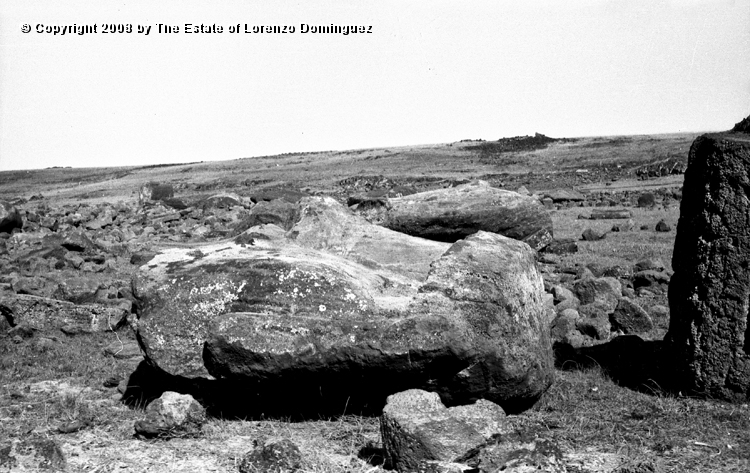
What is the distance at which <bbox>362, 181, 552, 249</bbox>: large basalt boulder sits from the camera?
1304 centimetres

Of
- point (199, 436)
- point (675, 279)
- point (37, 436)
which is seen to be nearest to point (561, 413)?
point (675, 279)

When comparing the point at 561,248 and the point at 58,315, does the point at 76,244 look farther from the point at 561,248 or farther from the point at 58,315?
the point at 561,248

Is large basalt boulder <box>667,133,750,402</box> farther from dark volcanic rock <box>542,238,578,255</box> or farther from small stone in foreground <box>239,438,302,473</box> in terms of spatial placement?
dark volcanic rock <box>542,238,578,255</box>

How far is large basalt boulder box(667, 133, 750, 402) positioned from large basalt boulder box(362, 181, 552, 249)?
575 cm

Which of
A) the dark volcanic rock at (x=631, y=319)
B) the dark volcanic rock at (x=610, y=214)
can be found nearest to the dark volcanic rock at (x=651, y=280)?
the dark volcanic rock at (x=631, y=319)

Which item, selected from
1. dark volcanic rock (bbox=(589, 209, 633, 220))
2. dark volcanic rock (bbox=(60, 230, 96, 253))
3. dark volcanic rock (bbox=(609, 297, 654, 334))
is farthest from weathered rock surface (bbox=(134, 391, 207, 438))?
dark volcanic rock (bbox=(589, 209, 633, 220))

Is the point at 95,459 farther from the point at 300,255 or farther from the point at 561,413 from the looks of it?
the point at 561,413

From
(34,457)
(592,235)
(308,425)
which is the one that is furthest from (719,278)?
(592,235)

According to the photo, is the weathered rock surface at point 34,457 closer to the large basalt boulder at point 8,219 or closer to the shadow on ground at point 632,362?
the shadow on ground at point 632,362

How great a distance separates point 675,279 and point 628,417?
5.15 feet

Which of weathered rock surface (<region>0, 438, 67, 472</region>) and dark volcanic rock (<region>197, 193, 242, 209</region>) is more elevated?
dark volcanic rock (<region>197, 193, 242, 209</region>)

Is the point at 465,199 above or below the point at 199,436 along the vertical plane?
above

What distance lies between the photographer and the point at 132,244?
62.8 ft

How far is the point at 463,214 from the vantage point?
13.2 m
